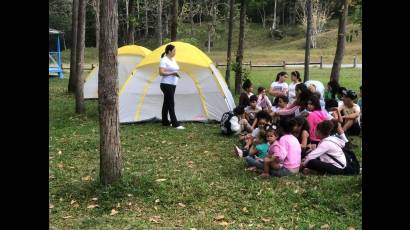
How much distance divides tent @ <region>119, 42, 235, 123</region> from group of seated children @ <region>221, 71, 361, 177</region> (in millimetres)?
1181

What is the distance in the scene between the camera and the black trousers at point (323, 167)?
5975 mm

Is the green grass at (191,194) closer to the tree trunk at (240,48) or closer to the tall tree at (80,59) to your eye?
the tall tree at (80,59)

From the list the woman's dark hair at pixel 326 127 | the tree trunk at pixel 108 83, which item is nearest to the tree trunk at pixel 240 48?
the woman's dark hair at pixel 326 127

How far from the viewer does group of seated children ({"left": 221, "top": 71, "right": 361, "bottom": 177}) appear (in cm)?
599

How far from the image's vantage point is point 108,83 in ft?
16.9

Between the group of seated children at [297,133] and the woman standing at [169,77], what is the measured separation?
1.36 meters

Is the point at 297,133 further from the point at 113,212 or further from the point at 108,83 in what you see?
the point at 113,212

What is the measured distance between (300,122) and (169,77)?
12.1 ft

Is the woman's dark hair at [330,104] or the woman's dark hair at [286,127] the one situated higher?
the woman's dark hair at [330,104]
